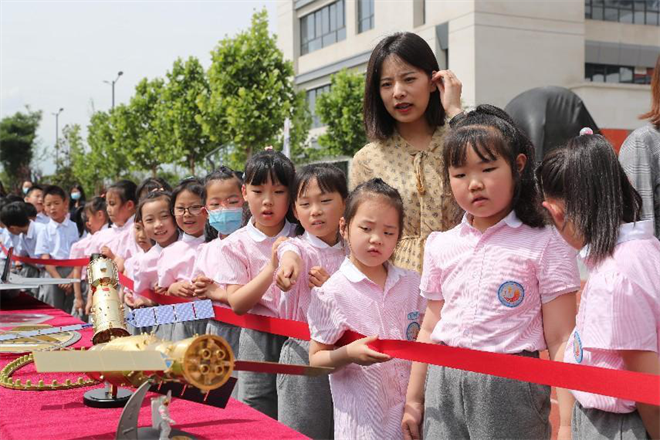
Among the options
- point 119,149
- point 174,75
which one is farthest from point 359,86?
point 119,149

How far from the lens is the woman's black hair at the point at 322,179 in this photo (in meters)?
2.76

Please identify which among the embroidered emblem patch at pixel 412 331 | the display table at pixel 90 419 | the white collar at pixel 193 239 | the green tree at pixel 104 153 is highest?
the green tree at pixel 104 153

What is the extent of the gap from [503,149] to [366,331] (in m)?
0.77

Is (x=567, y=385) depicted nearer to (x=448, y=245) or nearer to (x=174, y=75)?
(x=448, y=245)

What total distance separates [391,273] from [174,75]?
86.4 feet

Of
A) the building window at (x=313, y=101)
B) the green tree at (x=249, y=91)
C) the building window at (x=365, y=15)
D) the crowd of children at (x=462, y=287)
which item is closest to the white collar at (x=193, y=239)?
the crowd of children at (x=462, y=287)

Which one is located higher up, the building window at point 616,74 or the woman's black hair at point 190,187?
the building window at point 616,74

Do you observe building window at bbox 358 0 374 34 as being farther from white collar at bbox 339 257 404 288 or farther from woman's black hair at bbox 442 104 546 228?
woman's black hair at bbox 442 104 546 228

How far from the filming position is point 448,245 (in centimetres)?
223

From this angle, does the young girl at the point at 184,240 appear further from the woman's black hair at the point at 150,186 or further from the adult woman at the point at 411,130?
the adult woman at the point at 411,130

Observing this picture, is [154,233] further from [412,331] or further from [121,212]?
[412,331]

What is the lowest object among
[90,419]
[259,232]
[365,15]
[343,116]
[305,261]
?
[90,419]

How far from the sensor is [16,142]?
55531 mm

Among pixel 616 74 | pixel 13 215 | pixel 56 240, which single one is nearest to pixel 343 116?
pixel 616 74
